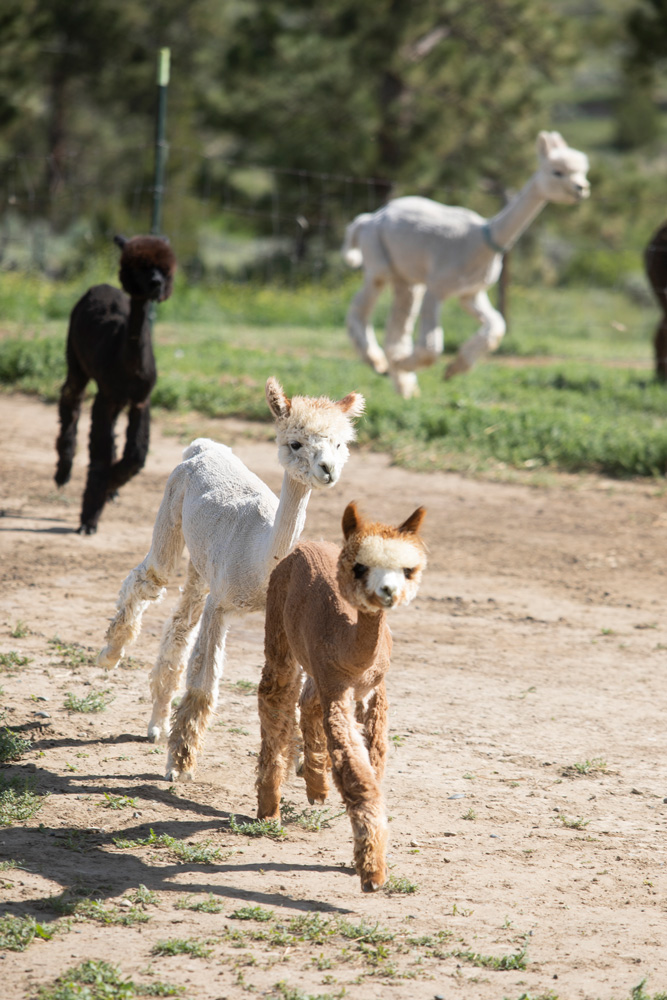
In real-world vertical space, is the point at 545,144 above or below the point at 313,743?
above

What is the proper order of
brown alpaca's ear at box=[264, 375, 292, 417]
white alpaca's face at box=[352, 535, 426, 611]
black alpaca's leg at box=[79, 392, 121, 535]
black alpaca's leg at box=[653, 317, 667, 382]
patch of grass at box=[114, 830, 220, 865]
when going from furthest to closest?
1. black alpaca's leg at box=[653, 317, 667, 382]
2. black alpaca's leg at box=[79, 392, 121, 535]
3. brown alpaca's ear at box=[264, 375, 292, 417]
4. patch of grass at box=[114, 830, 220, 865]
5. white alpaca's face at box=[352, 535, 426, 611]

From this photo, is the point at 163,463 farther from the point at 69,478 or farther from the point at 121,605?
Answer: the point at 121,605

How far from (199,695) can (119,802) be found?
46 cm

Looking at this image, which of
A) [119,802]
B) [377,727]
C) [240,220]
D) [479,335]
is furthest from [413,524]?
[240,220]

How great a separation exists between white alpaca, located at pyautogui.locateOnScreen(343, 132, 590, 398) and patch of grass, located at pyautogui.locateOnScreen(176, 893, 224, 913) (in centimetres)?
665

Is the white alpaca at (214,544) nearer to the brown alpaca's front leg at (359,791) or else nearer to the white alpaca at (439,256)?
the brown alpaca's front leg at (359,791)

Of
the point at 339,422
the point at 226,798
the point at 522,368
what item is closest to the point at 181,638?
the point at 226,798

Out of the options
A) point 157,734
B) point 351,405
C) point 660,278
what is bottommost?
point 157,734

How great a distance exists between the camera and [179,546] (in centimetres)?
466

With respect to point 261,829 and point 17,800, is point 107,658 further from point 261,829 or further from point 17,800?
point 261,829

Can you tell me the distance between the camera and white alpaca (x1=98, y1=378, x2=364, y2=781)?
3.87 metres

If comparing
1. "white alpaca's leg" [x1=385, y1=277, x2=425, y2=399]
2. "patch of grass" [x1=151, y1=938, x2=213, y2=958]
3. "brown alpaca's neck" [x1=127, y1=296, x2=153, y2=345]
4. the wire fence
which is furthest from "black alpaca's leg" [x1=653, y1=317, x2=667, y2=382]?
"patch of grass" [x1=151, y1=938, x2=213, y2=958]

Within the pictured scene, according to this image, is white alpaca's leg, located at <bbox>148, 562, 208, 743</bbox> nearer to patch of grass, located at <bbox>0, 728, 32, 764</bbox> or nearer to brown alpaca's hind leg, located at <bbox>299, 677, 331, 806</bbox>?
patch of grass, located at <bbox>0, 728, 32, 764</bbox>

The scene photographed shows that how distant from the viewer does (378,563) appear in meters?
3.23
